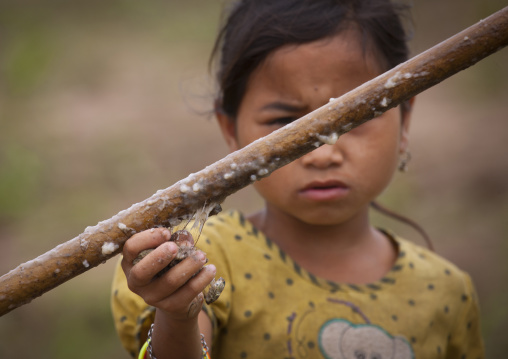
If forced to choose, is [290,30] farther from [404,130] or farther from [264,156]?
[264,156]

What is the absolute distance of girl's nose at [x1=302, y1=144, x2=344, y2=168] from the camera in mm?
1361

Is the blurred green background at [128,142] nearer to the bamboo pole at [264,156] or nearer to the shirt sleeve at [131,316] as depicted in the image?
the shirt sleeve at [131,316]

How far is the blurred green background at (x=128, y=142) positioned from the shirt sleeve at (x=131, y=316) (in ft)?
2.51

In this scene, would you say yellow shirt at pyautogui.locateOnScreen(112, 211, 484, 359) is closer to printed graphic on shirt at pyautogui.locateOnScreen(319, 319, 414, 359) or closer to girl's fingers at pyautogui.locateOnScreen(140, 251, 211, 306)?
printed graphic on shirt at pyautogui.locateOnScreen(319, 319, 414, 359)

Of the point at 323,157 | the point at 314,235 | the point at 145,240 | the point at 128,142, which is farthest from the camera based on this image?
the point at 128,142

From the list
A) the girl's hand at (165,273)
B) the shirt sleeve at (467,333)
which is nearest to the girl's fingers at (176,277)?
the girl's hand at (165,273)

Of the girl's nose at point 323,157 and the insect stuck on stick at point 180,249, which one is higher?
the insect stuck on stick at point 180,249

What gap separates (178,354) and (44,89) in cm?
408

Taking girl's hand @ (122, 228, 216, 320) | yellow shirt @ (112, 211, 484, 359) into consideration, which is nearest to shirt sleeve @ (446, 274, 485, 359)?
yellow shirt @ (112, 211, 484, 359)

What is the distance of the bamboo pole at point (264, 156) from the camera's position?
0.91 m

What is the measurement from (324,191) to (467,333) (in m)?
0.66

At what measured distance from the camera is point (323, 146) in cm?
136

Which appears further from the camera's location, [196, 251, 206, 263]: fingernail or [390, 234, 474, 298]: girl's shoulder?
[390, 234, 474, 298]: girl's shoulder

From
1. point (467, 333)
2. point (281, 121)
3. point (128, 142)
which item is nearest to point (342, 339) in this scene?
point (467, 333)
